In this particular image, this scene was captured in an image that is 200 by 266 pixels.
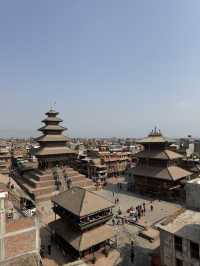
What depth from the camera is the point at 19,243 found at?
1714cm

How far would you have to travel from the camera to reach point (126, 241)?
22422mm

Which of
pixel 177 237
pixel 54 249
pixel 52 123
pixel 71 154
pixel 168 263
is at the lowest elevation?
pixel 54 249

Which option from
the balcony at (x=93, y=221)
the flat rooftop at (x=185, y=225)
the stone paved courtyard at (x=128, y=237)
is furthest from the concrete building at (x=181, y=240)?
the balcony at (x=93, y=221)

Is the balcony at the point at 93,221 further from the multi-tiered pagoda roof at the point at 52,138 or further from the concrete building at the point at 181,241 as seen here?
the multi-tiered pagoda roof at the point at 52,138

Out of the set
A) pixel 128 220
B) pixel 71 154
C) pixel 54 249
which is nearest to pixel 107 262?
pixel 54 249

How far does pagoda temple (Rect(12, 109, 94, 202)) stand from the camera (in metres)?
39.2

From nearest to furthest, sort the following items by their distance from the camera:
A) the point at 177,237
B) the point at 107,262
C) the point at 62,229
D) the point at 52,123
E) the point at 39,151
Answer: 1. the point at 177,237
2. the point at 107,262
3. the point at 62,229
4. the point at 39,151
5. the point at 52,123

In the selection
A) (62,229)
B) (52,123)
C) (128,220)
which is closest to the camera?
(62,229)

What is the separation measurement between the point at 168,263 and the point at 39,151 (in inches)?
1273

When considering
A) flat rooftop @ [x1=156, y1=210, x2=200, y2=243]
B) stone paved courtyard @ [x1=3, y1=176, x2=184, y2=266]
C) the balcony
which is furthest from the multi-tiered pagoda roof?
flat rooftop @ [x1=156, y1=210, x2=200, y2=243]

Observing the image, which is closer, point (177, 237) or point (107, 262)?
point (177, 237)

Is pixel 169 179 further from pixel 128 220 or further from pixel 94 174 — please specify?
pixel 94 174

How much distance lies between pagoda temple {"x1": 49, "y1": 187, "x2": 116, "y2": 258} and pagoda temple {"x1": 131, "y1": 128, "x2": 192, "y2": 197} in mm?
17615

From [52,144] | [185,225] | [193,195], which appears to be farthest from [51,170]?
[185,225]
